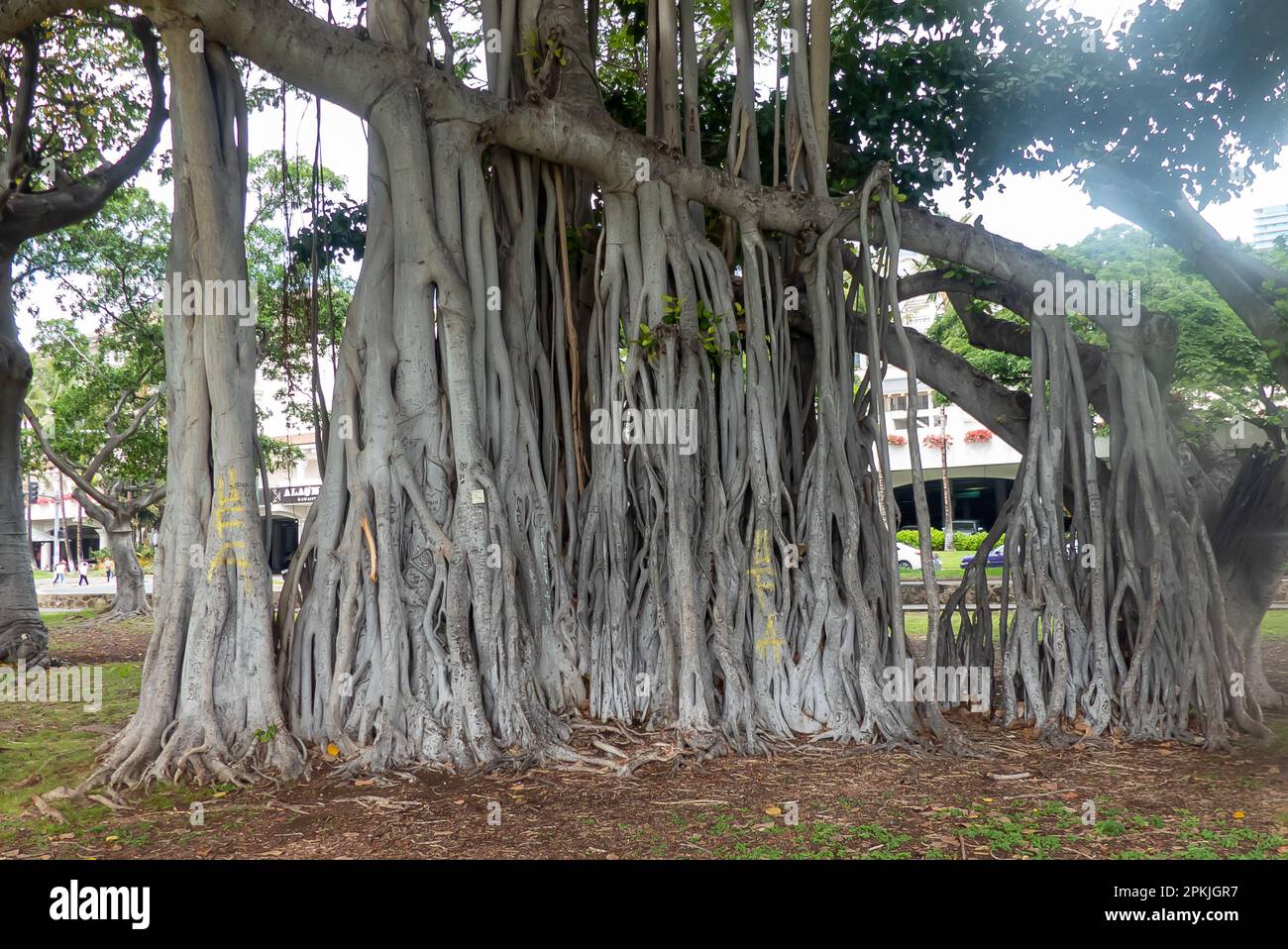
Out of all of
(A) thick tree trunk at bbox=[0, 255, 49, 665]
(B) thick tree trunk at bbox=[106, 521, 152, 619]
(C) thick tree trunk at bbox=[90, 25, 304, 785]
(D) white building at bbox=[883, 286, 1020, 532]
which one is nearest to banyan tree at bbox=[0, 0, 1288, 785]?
(C) thick tree trunk at bbox=[90, 25, 304, 785]

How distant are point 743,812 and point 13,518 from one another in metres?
7.18

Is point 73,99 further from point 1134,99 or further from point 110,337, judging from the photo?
point 1134,99

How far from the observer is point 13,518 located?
27.6 ft

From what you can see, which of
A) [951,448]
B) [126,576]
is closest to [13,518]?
[126,576]

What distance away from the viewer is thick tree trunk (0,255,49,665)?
821 centimetres

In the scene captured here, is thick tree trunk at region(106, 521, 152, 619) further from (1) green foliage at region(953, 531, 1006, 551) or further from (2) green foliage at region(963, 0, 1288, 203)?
(1) green foliage at region(953, 531, 1006, 551)

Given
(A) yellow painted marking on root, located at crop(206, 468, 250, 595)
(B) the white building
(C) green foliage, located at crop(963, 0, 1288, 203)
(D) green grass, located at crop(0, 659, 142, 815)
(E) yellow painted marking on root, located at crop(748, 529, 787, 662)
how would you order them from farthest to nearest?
1. (B) the white building
2. (C) green foliage, located at crop(963, 0, 1288, 203)
3. (E) yellow painted marking on root, located at crop(748, 529, 787, 662)
4. (A) yellow painted marking on root, located at crop(206, 468, 250, 595)
5. (D) green grass, located at crop(0, 659, 142, 815)

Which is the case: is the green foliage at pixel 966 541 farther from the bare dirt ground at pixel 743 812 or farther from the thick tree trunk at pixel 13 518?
the thick tree trunk at pixel 13 518

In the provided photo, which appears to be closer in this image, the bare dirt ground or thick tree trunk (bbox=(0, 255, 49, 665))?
the bare dirt ground

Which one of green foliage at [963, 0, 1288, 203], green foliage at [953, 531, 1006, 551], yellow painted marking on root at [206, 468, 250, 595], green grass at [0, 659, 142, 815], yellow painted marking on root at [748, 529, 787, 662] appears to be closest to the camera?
green grass at [0, 659, 142, 815]

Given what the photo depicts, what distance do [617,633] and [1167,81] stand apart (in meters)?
5.12

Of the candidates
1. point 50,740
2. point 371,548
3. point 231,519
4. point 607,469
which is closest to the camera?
point 231,519

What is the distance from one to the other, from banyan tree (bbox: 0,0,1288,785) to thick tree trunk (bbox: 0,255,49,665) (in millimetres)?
3786

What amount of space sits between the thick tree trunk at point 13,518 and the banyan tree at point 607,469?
3.79 meters
